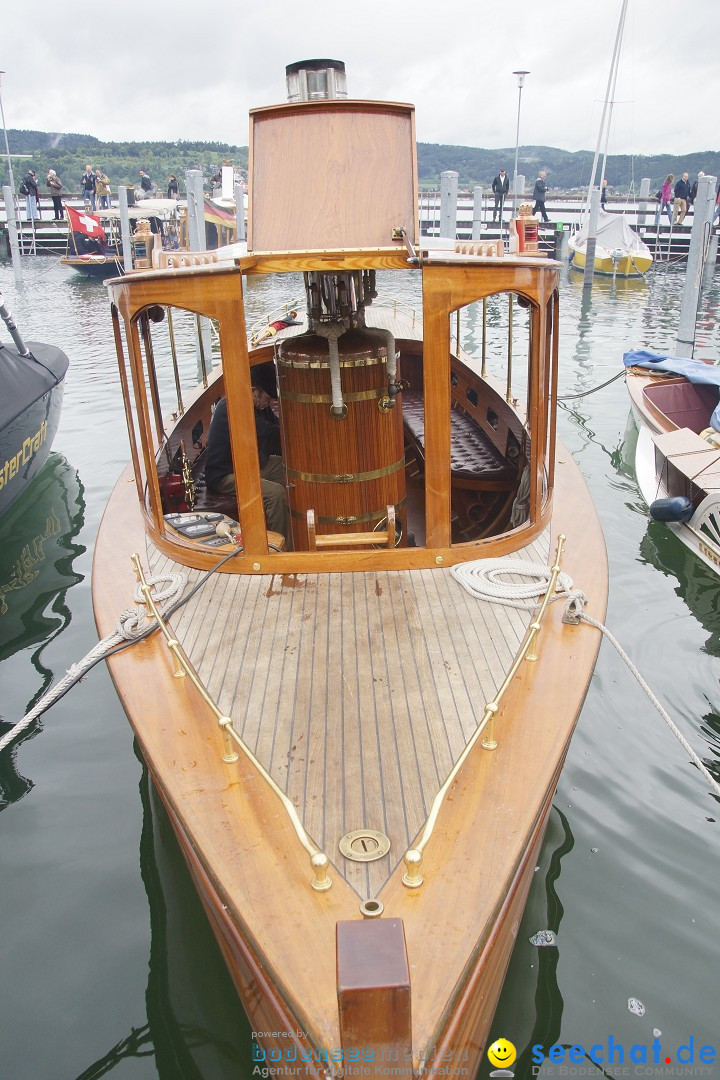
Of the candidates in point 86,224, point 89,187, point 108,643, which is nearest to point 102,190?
point 89,187

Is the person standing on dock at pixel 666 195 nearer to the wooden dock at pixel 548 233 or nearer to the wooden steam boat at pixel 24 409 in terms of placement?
the wooden dock at pixel 548 233

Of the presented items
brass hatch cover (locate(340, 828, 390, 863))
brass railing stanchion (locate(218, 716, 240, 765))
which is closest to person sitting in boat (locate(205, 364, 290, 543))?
brass railing stanchion (locate(218, 716, 240, 765))

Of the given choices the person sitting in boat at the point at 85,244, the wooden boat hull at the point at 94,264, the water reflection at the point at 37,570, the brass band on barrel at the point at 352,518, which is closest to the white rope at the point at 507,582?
the brass band on barrel at the point at 352,518

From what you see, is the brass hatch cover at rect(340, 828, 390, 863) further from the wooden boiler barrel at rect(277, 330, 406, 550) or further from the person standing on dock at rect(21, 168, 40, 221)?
the person standing on dock at rect(21, 168, 40, 221)

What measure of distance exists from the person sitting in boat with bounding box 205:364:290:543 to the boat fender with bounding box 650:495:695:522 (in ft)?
11.4

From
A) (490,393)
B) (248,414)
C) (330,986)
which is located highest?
(248,414)

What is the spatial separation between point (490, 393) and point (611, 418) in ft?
15.1

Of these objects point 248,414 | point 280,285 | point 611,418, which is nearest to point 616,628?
point 248,414

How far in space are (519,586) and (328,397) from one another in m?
1.33

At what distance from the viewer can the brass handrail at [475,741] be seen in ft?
6.91

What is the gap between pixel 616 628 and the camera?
576 cm

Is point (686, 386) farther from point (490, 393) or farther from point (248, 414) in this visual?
point (248, 414)

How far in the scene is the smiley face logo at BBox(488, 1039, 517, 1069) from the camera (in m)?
2.84

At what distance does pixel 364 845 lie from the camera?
2266 millimetres
